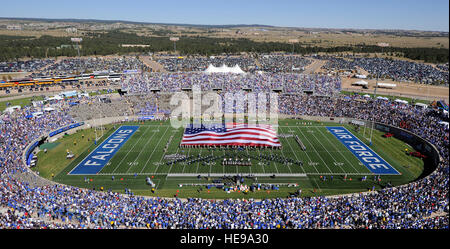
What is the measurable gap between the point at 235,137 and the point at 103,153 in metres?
16.9

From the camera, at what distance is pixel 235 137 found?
36.9 metres

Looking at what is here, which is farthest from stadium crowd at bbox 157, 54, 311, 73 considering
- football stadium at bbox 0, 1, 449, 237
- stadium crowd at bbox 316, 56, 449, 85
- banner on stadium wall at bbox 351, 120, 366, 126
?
banner on stadium wall at bbox 351, 120, 366, 126

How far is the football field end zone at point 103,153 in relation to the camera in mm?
32156

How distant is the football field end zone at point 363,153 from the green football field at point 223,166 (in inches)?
28.6

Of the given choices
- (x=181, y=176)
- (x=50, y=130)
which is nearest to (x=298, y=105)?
(x=181, y=176)

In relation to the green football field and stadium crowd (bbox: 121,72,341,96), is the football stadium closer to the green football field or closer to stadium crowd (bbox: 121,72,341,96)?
the green football field

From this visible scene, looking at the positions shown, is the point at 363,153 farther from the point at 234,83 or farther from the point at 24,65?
the point at 24,65

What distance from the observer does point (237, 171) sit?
31.5 metres

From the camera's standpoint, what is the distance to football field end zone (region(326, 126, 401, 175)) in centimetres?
3216

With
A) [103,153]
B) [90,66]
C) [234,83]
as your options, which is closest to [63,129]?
[103,153]

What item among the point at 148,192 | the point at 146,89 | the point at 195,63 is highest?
the point at 195,63

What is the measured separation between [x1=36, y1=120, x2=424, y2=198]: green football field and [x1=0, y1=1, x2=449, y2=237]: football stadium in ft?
0.65
